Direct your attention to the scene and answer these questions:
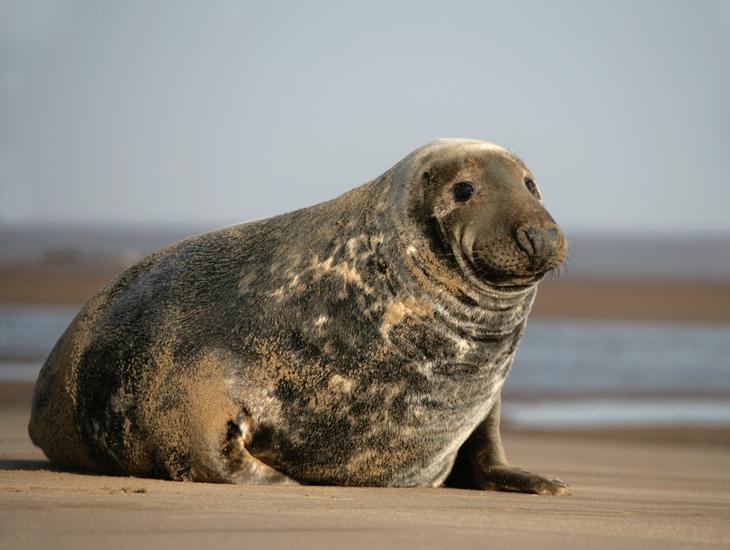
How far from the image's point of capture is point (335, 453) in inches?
243

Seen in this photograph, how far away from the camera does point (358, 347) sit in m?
6.12

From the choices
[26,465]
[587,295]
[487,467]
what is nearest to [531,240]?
[487,467]

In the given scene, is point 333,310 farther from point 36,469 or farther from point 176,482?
point 36,469

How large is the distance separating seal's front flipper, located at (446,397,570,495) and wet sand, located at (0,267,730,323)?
818 inches

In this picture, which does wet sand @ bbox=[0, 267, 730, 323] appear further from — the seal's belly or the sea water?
the seal's belly

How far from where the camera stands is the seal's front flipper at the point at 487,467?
6.42 meters

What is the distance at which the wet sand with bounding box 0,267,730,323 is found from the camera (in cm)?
2816

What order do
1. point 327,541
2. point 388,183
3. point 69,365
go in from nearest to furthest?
point 327,541 < point 388,183 < point 69,365

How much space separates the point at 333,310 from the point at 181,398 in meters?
0.80

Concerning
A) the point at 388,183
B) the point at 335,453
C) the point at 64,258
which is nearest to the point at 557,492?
the point at 335,453

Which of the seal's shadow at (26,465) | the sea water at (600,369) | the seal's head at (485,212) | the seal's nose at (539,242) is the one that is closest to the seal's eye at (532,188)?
the seal's head at (485,212)

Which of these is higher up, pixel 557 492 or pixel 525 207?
pixel 525 207

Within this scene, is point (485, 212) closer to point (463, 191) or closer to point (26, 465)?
point (463, 191)

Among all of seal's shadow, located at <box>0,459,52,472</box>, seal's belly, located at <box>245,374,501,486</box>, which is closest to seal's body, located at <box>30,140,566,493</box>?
seal's belly, located at <box>245,374,501,486</box>
